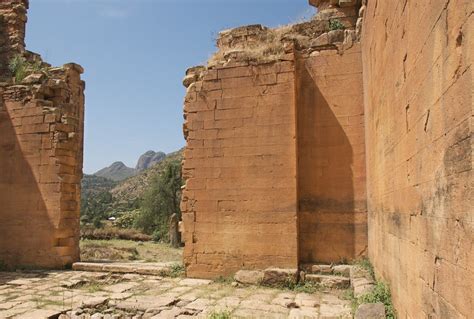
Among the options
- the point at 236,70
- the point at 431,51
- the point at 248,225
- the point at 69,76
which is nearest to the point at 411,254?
the point at 431,51

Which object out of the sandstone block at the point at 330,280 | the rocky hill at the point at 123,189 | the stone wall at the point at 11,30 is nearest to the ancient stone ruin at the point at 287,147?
the sandstone block at the point at 330,280

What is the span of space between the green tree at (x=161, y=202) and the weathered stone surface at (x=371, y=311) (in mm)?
23086

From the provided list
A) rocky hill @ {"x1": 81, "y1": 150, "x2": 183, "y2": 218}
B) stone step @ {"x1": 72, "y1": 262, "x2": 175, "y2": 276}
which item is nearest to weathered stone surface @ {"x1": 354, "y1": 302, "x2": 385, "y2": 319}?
stone step @ {"x1": 72, "y1": 262, "x2": 175, "y2": 276}

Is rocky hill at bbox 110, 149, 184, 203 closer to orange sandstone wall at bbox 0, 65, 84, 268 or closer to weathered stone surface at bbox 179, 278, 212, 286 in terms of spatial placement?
orange sandstone wall at bbox 0, 65, 84, 268

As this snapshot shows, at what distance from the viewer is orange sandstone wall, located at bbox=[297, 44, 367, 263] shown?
25.8 feet

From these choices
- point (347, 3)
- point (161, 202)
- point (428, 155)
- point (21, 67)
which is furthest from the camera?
point (161, 202)

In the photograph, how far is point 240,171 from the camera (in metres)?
8.22

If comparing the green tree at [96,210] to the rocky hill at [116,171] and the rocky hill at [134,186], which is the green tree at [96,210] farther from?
the rocky hill at [116,171]

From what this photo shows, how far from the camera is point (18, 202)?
33.0 ft

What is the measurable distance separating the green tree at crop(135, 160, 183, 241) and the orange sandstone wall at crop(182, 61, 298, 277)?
61.6ft

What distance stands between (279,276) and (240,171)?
7.01 ft

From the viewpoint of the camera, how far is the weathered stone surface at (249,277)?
24.6 ft

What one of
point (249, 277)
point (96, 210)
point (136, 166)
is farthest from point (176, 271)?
point (136, 166)

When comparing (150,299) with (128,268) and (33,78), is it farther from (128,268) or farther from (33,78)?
(33,78)
